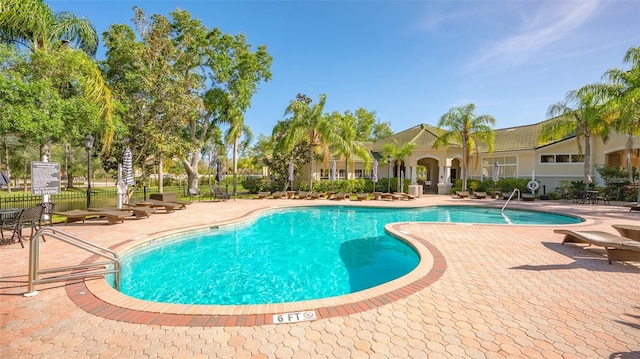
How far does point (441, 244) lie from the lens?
8.13 meters

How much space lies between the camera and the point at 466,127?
25.5 metres

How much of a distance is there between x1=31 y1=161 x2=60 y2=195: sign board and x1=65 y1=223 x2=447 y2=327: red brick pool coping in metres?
7.71

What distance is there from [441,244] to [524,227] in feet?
16.8

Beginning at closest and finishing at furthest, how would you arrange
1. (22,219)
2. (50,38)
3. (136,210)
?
1. (22,219)
2. (136,210)
3. (50,38)

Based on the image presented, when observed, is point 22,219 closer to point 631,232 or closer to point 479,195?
point 631,232

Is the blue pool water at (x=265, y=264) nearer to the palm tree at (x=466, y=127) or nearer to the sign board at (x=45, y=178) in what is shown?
the sign board at (x=45, y=178)

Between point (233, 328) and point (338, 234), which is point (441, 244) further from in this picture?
point (233, 328)

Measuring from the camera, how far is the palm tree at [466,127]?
81.7 feet

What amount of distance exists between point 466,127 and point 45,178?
93.1ft

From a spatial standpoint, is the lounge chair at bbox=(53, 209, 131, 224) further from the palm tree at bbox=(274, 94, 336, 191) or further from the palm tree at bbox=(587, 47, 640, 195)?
the palm tree at bbox=(587, 47, 640, 195)

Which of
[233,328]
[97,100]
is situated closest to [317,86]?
[97,100]

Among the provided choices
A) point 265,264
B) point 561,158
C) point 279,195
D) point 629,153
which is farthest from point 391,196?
point 265,264

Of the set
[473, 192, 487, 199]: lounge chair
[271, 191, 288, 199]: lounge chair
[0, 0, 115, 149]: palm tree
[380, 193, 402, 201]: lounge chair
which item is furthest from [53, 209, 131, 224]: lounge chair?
[473, 192, 487, 199]: lounge chair

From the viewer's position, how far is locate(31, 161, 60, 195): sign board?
10000mm
